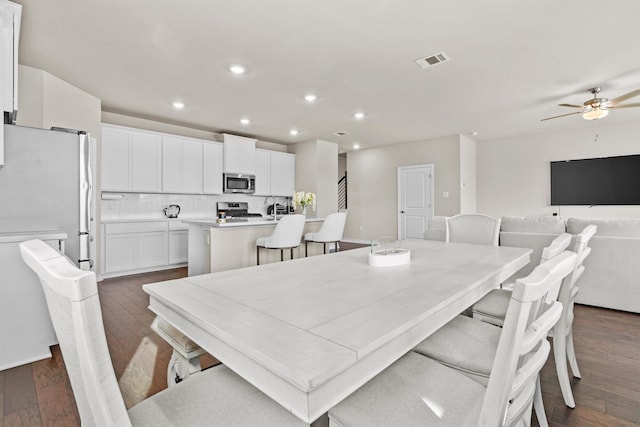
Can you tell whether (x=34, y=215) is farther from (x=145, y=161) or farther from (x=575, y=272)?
(x=575, y=272)

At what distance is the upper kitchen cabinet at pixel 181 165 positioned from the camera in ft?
17.5

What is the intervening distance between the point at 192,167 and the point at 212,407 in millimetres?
5434

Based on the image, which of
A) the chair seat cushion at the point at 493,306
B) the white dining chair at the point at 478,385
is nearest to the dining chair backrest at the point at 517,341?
the white dining chair at the point at 478,385

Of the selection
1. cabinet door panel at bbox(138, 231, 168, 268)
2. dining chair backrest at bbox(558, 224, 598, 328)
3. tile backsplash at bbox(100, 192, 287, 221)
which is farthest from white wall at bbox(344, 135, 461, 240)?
dining chair backrest at bbox(558, 224, 598, 328)

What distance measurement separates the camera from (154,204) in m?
5.49

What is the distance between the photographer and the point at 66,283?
0.54 metres

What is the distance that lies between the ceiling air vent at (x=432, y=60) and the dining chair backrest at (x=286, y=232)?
7.36ft

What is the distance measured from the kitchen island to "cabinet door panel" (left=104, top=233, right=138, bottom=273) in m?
1.13

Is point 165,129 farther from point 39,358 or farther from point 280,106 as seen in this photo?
point 39,358

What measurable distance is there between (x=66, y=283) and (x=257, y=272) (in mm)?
958

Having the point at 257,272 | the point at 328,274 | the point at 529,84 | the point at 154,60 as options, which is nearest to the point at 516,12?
the point at 529,84

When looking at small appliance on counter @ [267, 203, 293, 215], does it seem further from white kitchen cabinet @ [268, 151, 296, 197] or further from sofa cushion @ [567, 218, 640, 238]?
sofa cushion @ [567, 218, 640, 238]

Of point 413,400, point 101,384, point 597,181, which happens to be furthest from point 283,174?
point 101,384

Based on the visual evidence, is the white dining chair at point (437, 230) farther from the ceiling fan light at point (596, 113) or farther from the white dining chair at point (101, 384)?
the white dining chair at point (101, 384)
